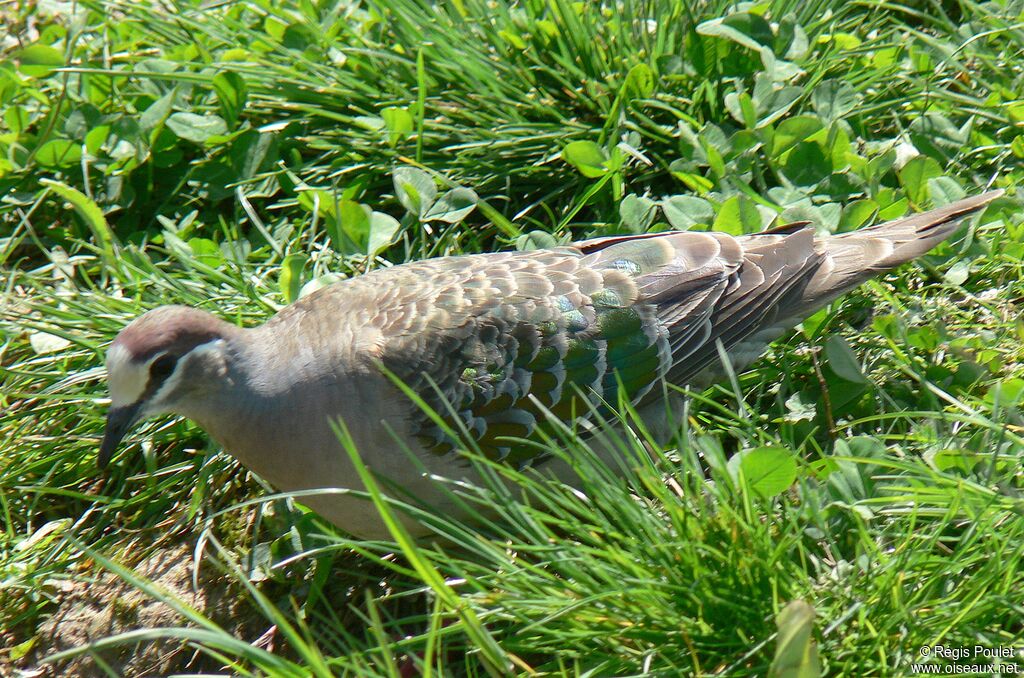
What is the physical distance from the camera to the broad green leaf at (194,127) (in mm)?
4352

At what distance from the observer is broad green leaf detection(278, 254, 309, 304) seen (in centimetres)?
376

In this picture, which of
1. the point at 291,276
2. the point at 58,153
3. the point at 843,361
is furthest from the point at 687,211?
the point at 58,153

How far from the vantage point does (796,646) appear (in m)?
2.20

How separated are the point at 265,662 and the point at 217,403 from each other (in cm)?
97

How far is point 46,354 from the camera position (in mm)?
3873

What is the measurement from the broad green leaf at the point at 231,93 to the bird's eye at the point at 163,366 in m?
1.65

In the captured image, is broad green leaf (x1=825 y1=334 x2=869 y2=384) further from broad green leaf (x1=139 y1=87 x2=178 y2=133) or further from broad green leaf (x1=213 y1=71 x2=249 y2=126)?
broad green leaf (x1=139 y1=87 x2=178 y2=133)

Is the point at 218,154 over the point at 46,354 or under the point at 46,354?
over

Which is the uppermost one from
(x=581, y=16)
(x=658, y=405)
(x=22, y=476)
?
(x=581, y=16)

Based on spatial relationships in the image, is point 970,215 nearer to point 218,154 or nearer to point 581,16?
point 581,16

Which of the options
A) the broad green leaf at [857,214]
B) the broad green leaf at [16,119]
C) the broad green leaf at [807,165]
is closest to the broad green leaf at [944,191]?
the broad green leaf at [857,214]

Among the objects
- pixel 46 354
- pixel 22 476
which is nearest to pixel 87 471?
pixel 22 476

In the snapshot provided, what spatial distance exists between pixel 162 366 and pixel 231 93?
1.68 m

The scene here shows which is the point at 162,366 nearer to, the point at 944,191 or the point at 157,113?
the point at 157,113
